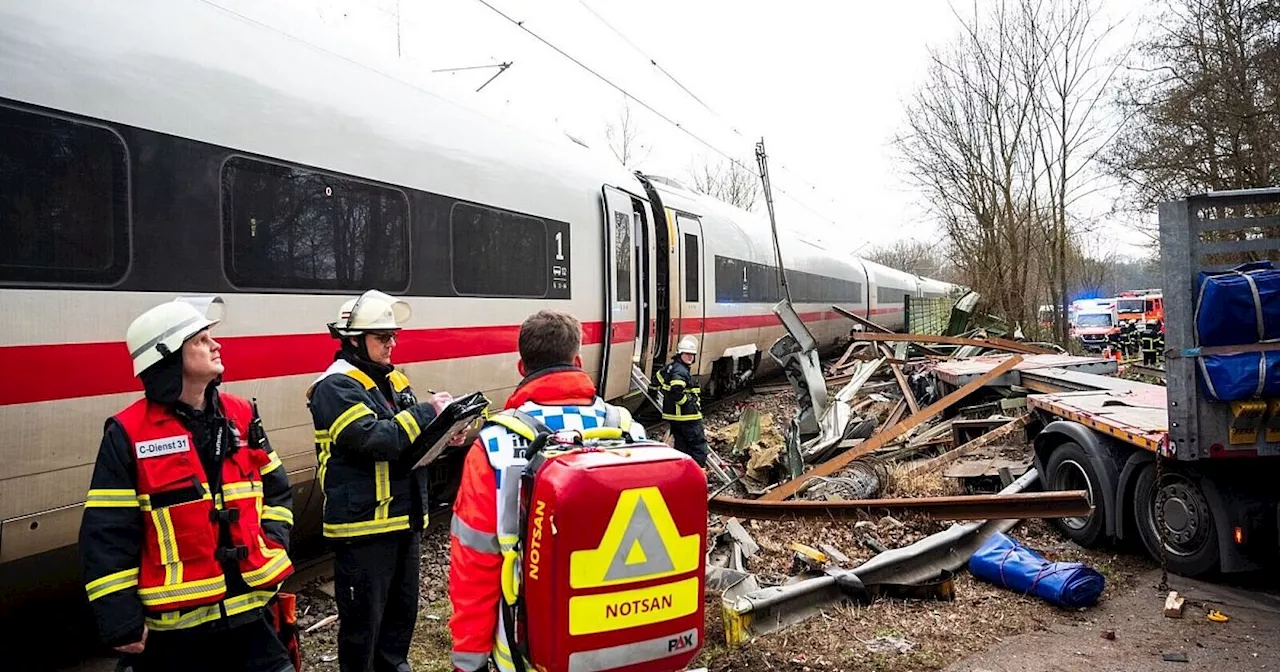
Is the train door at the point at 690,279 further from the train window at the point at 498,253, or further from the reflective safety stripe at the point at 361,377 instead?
the reflective safety stripe at the point at 361,377

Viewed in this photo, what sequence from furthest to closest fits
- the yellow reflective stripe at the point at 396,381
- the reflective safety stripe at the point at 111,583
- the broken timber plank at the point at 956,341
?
the broken timber plank at the point at 956,341 < the yellow reflective stripe at the point at 396,381 < the reflective safety stripe at the point at 111,583

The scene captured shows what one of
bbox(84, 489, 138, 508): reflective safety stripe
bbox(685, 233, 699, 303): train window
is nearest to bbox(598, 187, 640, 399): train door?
bbox(685, 233, 699, 303): train window

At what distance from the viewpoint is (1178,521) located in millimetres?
5156

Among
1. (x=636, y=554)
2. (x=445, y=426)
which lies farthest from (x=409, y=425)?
(x=636, y=554)

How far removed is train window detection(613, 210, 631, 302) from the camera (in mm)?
9039

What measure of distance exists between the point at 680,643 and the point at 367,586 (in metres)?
1.77

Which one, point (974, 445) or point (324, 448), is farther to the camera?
point (974, 445)

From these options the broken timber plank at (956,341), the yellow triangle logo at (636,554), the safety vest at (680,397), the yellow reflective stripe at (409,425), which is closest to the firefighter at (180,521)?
the yellow reflective stripe at (409,425)

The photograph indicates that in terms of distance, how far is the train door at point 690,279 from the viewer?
1110cm

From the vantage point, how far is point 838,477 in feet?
24.0

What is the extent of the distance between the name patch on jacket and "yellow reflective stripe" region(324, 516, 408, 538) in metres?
0.99

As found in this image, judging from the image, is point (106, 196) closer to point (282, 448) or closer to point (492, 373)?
point (282, 448)

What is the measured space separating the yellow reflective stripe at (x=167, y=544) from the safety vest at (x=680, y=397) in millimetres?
5866

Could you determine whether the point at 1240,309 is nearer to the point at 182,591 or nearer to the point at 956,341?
the point at 182,591
